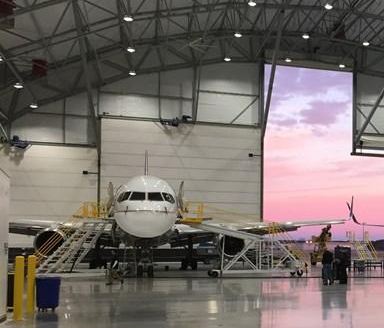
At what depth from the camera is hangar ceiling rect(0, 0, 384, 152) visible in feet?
96.7

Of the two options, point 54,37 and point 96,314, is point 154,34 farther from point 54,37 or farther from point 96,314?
point 96,314

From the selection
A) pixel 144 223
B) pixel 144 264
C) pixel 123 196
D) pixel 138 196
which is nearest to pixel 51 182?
pixel 144 264

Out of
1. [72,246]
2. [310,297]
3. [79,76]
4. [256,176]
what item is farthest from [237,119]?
[310,297]

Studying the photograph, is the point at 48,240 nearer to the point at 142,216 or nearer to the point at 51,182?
the point at 142,216

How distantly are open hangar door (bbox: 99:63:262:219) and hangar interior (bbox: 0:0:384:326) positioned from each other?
0.07 m

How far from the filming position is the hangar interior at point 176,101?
34.6m

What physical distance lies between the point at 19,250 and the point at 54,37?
1387 cm

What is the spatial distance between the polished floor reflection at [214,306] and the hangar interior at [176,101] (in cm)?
1673

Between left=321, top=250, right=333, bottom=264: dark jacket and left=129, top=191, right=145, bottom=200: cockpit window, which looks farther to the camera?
left=129, top=191, right=145, bottom=200: cockpit window

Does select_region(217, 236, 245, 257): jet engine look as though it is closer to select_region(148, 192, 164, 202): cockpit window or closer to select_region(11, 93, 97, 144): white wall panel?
select_region(148, 192, 164, 202): cockpit window

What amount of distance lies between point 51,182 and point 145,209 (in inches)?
657

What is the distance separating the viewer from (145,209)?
20.3 m

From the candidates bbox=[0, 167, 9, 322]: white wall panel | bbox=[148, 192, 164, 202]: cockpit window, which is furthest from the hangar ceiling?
bbox=[0, 167, 9, 322]: white wall panel

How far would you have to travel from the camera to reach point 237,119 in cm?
3922
